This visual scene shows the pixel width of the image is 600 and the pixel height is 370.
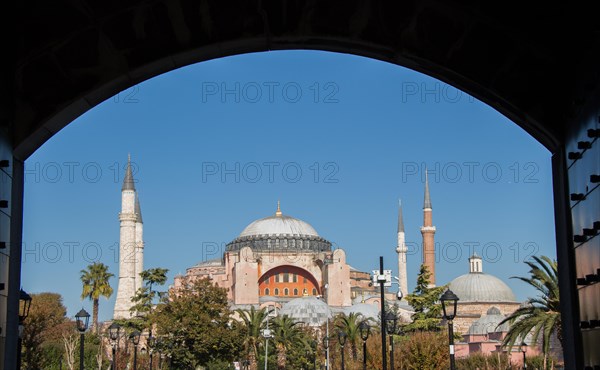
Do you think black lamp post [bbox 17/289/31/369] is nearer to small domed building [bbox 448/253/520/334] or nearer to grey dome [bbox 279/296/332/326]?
grey dome [bbox 279/296/332/326]

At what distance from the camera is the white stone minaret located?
9025cm

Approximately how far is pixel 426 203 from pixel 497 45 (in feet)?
348

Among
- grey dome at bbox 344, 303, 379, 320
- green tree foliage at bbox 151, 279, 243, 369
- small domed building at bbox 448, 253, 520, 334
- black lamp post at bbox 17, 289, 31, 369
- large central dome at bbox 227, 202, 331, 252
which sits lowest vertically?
black lamp post at bbox 17, 289, 31, 369

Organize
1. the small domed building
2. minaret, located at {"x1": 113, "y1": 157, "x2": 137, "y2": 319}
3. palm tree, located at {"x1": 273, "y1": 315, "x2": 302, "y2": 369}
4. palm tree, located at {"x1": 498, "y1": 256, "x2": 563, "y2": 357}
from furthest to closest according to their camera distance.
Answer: the small domed building
minaret, located at {"x1": 113, "y1": 157, "x2": 137, "y2": 319}
palm tree, located at {"x1": 273, "y1": 315, "x2": 302, "y2": 369}
palm tree, located at {"x1": 498, "y1": 256, "x2": 563, "y2": 357}

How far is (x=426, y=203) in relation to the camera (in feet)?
372

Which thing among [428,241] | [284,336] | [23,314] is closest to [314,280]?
[428,241]

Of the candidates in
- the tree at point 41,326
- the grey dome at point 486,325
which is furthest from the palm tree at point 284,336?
the grey dome at point 486,325

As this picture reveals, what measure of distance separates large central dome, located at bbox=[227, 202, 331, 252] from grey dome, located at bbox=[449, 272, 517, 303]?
19.5 m

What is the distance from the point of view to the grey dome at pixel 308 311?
97.8 m

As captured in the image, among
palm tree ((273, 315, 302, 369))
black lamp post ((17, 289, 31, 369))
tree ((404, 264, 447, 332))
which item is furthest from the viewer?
palm tree ((273, 315, 302, 369))

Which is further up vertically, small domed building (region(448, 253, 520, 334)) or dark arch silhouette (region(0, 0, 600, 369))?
small domed building (region(448, 253, 520, 334))

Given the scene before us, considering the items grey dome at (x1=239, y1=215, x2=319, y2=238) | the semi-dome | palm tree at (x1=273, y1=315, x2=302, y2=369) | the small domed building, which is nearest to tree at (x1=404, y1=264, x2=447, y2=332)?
palm tree at (x1=273, y1=315, x2=302, y2=369)

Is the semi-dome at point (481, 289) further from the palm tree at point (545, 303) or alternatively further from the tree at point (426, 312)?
the palm tree at point (545, 303)

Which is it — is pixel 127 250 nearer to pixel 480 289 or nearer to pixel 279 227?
pixel 279 227
